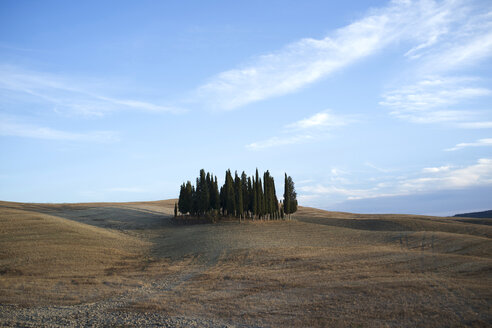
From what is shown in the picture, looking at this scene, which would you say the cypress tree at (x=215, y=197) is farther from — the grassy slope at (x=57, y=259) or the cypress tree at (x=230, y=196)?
the grassy slope at (x=57, y=259)

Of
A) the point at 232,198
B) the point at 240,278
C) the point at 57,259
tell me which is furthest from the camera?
the point at 232,198

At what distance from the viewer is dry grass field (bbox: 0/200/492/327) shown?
1411 centimetres

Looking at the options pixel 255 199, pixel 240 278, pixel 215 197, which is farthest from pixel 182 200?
pixel 240 278

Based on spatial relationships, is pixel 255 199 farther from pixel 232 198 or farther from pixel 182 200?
pixel 182 200

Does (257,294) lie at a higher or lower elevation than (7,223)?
lower

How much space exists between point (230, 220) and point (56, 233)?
25206 millimetres

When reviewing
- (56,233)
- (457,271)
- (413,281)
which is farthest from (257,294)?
(56,233)

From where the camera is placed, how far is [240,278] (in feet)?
69.7

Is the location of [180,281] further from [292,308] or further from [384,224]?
[384,224]

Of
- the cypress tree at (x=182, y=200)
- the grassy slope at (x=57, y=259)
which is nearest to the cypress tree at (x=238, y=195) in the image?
the cypress tree at (x=182, y=200)

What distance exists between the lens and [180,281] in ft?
71.1

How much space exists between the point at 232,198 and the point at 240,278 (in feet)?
110

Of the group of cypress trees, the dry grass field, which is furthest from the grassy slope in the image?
the group of cypress trees

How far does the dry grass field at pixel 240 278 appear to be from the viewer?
14.1m
